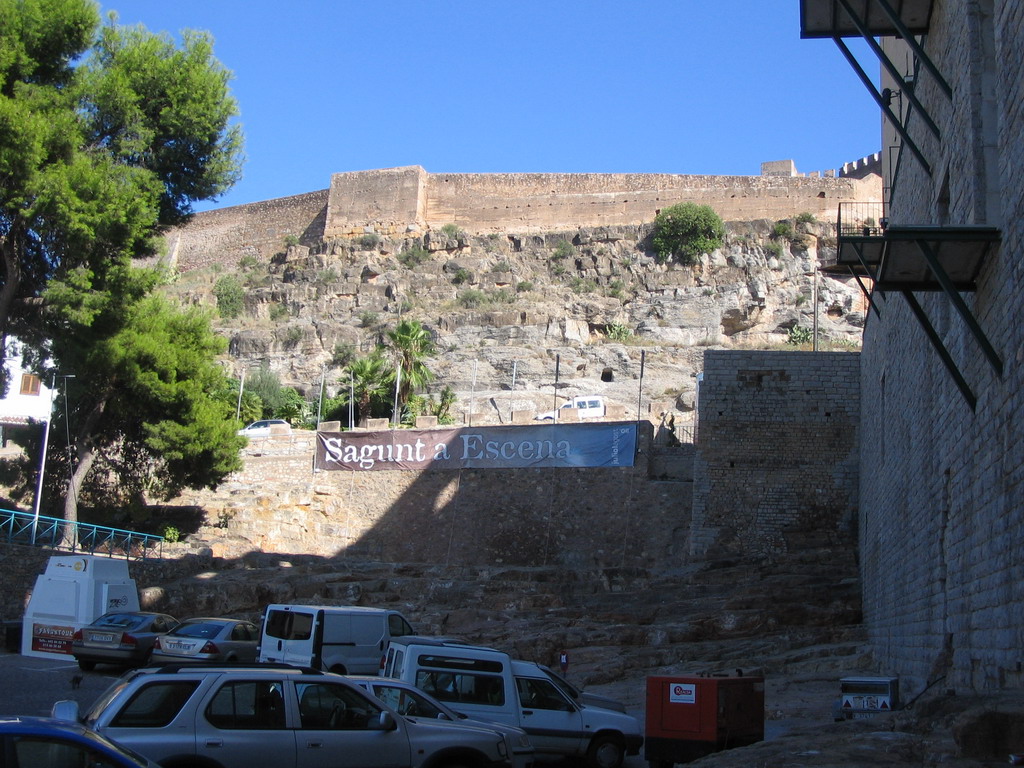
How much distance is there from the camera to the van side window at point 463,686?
9344 mm

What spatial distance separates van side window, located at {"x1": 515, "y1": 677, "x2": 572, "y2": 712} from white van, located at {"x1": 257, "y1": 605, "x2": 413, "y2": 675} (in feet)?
9.97

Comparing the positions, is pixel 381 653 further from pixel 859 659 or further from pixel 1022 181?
pixel 1022 181

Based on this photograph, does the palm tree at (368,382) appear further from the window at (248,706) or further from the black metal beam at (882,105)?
the window at (248,706)

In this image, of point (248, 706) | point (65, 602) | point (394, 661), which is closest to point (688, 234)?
point (65, 602)

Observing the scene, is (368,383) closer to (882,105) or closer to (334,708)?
(882,105)

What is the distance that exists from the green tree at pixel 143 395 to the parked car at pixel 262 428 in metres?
3.98

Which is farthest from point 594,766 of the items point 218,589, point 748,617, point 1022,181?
point 218,589

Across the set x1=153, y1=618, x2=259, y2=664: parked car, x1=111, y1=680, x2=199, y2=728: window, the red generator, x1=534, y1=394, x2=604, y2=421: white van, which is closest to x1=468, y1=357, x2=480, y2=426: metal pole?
x1=534, y1=394, x2=604, y2=421: white van

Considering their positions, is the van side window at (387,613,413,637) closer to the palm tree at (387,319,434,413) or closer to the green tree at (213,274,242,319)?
the palm tree at (387,319,434,413)

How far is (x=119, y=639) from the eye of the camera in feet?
48.6

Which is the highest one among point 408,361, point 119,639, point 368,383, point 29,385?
point 408,361

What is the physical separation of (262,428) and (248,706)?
1139 inches

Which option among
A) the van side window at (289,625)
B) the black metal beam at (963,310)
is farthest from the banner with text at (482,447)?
the black metal beam at (963,310)

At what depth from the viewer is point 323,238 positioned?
189 feet
